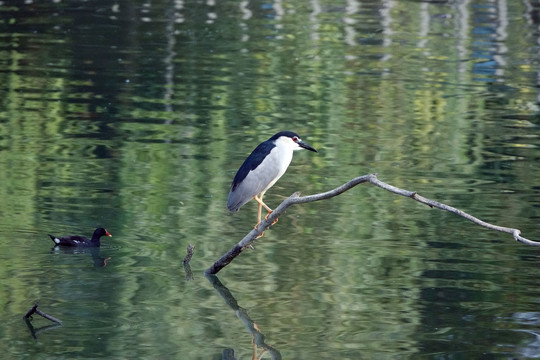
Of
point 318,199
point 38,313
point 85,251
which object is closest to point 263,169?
point 318,199

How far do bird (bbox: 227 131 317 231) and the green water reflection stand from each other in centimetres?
71

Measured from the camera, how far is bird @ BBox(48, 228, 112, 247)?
11016mm

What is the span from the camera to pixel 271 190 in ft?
46.0

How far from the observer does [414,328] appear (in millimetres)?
9328

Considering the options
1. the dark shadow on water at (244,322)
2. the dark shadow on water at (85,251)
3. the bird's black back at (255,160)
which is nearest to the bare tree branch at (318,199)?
the dark shadow on water at (244,322)

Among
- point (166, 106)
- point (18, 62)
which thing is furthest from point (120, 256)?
point (18, 62)

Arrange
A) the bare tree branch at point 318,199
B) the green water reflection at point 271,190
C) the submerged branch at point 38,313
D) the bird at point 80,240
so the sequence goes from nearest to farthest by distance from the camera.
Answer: the bare tree branch at point 318,199 → the submerged branch at point 38,313 → the green water reflection at point 271,190 → the bird at point 80,240

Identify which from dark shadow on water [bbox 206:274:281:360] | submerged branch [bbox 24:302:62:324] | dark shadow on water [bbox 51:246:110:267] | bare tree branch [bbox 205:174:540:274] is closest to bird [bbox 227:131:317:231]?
bare tree branch [bbox 205:174:540:274]

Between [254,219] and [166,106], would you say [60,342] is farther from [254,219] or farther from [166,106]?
[166,106]

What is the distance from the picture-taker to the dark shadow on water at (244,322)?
A: 8656mm

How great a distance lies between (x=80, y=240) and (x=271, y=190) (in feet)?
11.6

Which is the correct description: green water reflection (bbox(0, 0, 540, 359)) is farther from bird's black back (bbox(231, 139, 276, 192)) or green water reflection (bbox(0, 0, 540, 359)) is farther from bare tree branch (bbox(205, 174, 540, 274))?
bird's black back (bbox(231, 139, 276, 192))

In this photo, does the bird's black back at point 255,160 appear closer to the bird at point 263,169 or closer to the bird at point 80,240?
the bird at point 263,169

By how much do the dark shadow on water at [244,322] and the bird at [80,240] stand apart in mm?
1286
